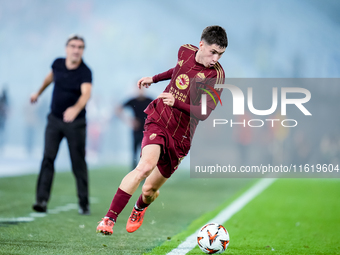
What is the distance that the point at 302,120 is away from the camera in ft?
86.8

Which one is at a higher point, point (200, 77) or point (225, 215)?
point (200, 77)

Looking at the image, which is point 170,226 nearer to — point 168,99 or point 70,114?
point 70,114

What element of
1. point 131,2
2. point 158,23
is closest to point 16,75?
point 158,23

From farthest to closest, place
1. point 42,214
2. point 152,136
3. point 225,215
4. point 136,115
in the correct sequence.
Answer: point 136,115, point 225,215, point 42,214, point 152,136

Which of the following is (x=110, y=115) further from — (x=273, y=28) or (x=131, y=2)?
(x=273, y=28)

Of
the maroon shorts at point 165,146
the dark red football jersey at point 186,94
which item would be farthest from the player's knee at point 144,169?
the dark red football jersey at point 186,94

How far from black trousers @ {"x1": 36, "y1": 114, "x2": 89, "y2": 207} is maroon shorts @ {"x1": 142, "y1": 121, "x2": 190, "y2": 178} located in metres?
2.11

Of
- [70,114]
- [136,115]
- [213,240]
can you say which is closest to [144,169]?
[213,240]

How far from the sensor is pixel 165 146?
3.93 meters

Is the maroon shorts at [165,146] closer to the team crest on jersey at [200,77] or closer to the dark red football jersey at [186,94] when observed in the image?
the dark red football jersey at [186,94]

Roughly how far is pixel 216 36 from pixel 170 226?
7.94 ft

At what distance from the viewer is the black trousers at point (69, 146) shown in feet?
19.3

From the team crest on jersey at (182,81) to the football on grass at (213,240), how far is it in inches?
48.6

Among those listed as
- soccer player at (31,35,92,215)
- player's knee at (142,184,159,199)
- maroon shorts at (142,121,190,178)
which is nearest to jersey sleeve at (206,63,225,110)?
maroon shorts at (142,121,190,178)
